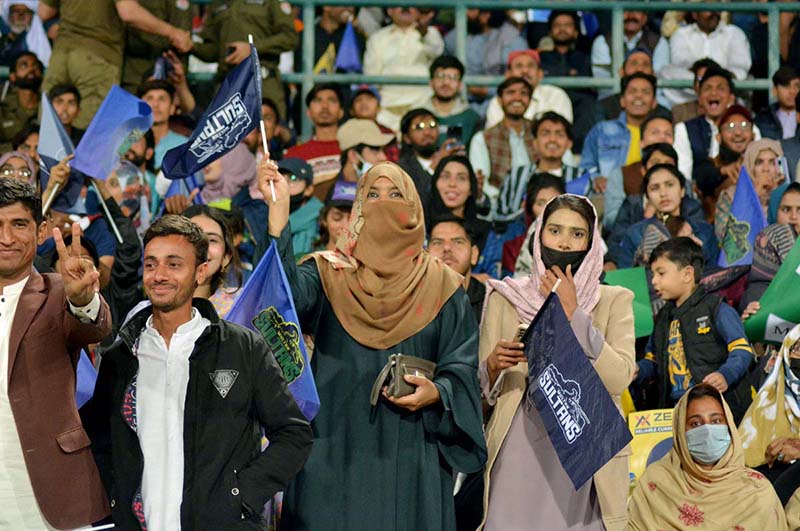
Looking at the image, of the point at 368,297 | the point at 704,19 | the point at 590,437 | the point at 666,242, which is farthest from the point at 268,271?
the point at 704,19

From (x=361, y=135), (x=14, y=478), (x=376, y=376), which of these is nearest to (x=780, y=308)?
(x=376, y=376)

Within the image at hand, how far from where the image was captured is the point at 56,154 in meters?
8.72

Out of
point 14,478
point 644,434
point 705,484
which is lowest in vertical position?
point 705,484

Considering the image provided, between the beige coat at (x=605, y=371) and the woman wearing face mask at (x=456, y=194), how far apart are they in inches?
126

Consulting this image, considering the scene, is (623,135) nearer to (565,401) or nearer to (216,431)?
(565,401)

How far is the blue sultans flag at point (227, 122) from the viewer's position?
7.04 meters

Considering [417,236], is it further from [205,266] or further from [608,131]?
[608,131]

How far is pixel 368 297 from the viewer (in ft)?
18.8

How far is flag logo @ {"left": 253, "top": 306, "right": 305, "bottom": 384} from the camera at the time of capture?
18.5ft

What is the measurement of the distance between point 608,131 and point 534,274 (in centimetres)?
542

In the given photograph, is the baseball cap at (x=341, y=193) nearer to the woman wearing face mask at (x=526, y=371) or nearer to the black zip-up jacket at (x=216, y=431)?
the woman wearing face mask at (x=526, y=371)

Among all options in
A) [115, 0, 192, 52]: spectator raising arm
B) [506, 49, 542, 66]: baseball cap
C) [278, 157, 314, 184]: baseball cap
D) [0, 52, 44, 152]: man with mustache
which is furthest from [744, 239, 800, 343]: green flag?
[0, 52, 44, 152]: man with mustache

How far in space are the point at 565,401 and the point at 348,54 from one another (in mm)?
7746

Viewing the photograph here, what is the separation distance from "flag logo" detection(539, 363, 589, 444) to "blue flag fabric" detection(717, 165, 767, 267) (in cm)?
361
